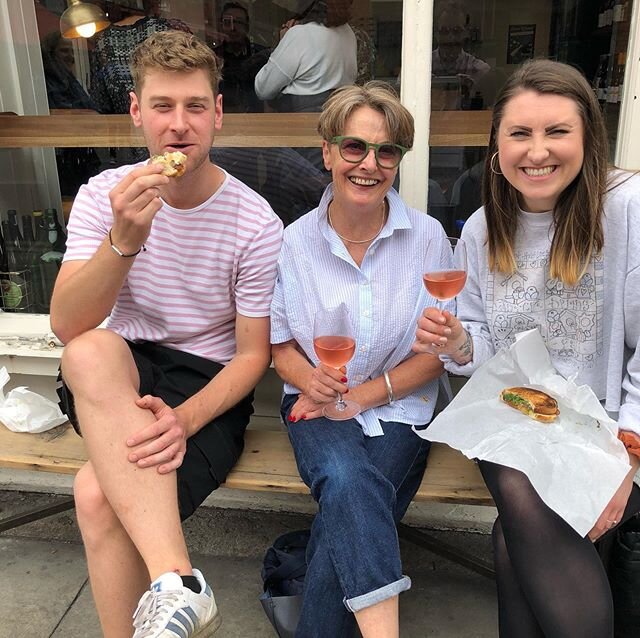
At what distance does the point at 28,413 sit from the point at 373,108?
177cm

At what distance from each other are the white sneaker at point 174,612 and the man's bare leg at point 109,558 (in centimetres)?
18

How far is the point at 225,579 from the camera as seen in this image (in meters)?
2.68

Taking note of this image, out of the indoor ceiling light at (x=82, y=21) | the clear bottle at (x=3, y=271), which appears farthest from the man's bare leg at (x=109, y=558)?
the indoor ceiling light at (x=82, y=21)

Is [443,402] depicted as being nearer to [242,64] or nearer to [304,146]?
[304,146]

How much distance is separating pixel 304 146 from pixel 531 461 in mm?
1807

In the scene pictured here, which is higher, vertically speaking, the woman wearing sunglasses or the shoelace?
the woman wearing sunglasses

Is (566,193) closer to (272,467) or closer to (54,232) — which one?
(272,467)

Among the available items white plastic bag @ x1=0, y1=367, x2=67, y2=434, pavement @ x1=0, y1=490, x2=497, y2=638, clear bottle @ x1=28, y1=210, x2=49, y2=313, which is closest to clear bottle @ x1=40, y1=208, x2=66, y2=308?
clear bottle @ x1=28, y1=210, x2=49, y2=313

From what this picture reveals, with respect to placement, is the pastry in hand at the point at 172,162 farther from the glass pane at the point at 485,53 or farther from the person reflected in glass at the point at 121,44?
the person reflected in glass at the point at 121,44

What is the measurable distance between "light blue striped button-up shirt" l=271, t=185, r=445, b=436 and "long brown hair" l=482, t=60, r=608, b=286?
0.97 ft

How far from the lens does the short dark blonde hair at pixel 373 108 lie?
2.06m

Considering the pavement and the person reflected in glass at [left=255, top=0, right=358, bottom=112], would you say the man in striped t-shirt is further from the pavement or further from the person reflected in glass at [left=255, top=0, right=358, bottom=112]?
the person reflected in glass at [left=255, top=0, right=358, bottom=112]

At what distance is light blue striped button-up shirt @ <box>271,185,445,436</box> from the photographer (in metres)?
2.18

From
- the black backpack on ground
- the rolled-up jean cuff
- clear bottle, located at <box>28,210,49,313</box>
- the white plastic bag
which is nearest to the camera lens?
the rolled-up jean cuff
